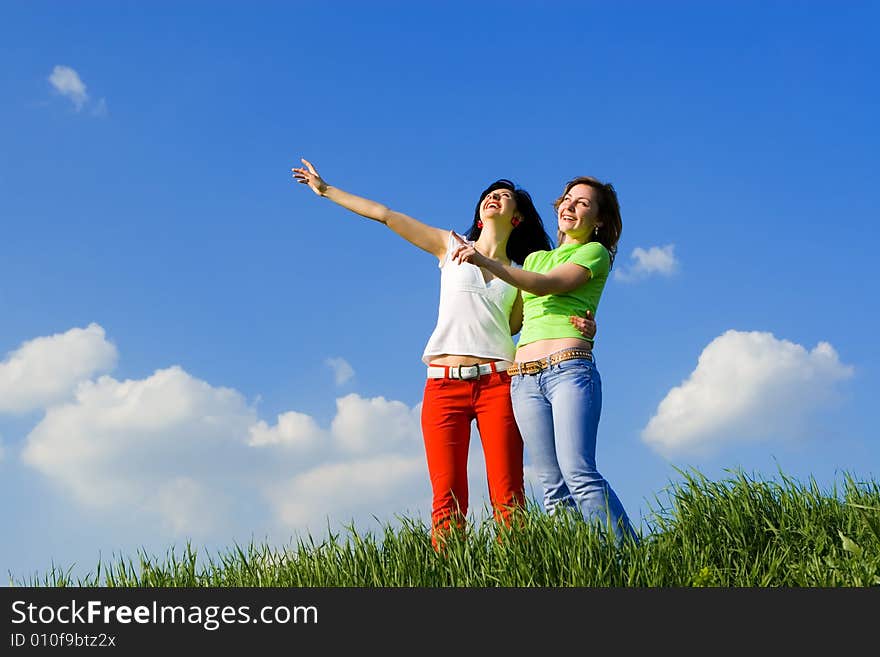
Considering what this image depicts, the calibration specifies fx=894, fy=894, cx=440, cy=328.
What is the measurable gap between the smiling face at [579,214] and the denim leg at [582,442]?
90 centimetres

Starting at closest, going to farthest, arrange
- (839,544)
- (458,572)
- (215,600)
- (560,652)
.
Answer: (560,652) < (215,600) < (458,572) < (839,544)

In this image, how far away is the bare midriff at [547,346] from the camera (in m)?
4.93

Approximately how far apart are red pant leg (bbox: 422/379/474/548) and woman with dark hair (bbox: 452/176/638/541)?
46cm

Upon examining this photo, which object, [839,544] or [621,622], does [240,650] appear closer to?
[621,622]

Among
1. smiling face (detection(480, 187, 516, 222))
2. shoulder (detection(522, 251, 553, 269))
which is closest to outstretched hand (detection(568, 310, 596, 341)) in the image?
shoulder (detection(522, 251, 553, 269))

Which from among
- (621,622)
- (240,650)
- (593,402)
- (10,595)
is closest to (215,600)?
(240,650)

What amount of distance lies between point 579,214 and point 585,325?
75 cm

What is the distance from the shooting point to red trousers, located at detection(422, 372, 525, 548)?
5.34 metres

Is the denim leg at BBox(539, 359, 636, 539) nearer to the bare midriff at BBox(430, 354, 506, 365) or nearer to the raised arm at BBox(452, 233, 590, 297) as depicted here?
the raised arm at BBox(452, 233, 590, 297)

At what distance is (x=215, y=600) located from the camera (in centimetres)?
392

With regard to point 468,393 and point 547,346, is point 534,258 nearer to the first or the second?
point 547,346

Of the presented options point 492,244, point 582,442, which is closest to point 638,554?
point 582,442

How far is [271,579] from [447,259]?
2278mm

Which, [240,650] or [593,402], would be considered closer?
[240,650]
